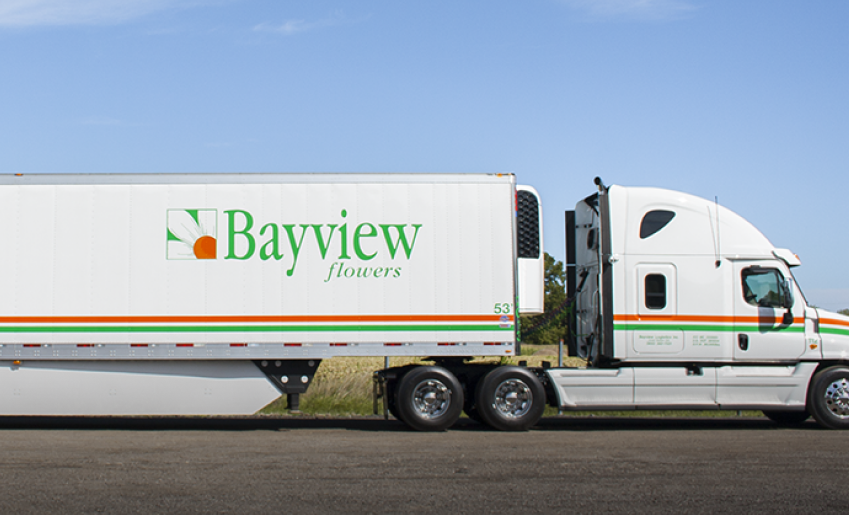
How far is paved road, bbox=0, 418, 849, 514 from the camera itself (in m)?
7.33

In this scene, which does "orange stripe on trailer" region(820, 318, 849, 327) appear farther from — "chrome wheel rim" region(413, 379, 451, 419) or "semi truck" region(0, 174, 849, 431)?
"chrome wheel rim" region(413, 379, 451, 419)

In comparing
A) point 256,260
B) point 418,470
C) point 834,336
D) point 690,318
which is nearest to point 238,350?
point 256,260

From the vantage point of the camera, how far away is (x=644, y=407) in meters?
12.9

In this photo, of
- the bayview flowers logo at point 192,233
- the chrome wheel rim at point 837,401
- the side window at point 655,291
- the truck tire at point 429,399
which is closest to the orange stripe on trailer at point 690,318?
the side window at point 655,291

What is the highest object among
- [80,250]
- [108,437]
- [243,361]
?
[80,250]

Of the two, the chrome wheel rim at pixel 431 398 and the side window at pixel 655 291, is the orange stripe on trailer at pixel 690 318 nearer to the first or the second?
the side window at pixel 655 291

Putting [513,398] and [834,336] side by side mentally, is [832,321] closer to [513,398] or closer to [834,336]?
[834,336]

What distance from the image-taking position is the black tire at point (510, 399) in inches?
501

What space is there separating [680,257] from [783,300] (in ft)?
5.96

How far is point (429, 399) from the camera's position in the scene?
12727 millimetres

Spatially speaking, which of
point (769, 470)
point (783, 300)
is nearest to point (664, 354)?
point (783, 300)

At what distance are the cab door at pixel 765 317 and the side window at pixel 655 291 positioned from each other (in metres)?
1.16

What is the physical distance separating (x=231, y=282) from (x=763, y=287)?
28.0 feet

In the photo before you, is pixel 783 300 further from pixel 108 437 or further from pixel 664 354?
pixel 108 437
